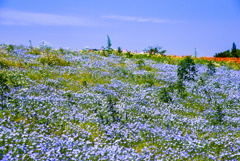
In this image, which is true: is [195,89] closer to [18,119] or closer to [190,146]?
[190,146]

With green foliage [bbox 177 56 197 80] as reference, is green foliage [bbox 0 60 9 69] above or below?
above

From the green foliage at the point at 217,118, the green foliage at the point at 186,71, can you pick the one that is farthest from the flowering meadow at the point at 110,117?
the green foliage at the point at 186,71

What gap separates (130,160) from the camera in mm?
4633

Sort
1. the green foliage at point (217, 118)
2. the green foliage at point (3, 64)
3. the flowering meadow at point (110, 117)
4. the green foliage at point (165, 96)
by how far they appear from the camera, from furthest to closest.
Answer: the green foliage at point (3, 64), the green foliage at point (165, 96), the green foliage at point (217, 118), the flowering meadow at point (110, 117)

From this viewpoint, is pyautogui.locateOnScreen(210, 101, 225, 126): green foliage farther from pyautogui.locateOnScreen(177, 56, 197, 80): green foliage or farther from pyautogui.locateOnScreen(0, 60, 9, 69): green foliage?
pyautogui.locateOnScreen(0, 60, 9, 69): green foliage

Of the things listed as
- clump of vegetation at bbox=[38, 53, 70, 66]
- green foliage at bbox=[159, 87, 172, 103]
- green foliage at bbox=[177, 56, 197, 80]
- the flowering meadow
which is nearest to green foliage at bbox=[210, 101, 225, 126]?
the flowering meadow

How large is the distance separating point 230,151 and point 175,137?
1.42m

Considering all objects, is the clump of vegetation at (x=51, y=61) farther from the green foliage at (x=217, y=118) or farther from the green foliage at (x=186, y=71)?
the green foliage at (x=217, y=118)

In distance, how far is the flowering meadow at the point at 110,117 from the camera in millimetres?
5035

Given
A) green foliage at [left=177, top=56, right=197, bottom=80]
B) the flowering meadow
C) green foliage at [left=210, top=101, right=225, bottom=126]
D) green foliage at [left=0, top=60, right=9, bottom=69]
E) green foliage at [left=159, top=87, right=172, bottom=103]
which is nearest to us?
the flowering meadow

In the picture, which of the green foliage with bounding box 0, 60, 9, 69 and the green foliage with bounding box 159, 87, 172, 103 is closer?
the green foliage with bounding box 159, 87, 172, 103

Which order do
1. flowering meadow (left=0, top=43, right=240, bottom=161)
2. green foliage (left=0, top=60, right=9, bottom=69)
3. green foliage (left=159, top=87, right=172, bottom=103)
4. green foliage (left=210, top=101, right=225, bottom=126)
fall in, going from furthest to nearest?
green foliage (left=0, top=60, right=9, bottom=69) < green foliage (left=159, top=87, right=172, bottom=103) < green foliage (left=210, top=101, right=225, bottom=126) < flowering meadow (left=0, top=43, right=240, bottom=161)

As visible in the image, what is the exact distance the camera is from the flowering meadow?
5.04m

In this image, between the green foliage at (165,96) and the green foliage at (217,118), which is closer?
the green foliage at (217,118)
